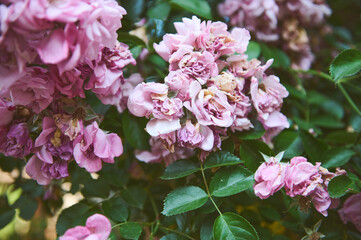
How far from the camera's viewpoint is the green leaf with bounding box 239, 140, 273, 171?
577 millimetres

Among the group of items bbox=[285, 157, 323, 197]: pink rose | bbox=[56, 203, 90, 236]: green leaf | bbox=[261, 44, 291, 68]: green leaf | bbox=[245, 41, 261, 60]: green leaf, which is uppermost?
bbox=[245, 41, 261, 60]: green leaf

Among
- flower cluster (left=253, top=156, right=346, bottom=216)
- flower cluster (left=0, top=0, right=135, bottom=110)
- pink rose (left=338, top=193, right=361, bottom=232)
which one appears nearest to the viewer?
flower cluster (left=0, top=0, right=135, bottom=110)

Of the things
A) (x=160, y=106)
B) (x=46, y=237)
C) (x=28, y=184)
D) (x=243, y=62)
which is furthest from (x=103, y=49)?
(x=46, y=237)

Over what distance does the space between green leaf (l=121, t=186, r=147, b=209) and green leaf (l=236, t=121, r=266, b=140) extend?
0.81 feet

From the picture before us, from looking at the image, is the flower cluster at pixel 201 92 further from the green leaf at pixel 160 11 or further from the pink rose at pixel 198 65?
the green leaf at pixel 160 11

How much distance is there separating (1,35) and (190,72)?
27cm

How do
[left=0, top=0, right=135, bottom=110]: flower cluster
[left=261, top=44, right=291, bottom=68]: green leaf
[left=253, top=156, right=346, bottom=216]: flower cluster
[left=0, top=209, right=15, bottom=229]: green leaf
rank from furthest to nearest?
[left=261, top=44, right=291, bottom=68]: green leaf → [left=0, top=209, right=15, bottom=229]: green leaf → [left=253, top=156, right=346, bottom=216]: flower cluster → [left=0, top=0, right=135, bottom=110]: flower cluster

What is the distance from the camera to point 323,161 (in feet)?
2.05

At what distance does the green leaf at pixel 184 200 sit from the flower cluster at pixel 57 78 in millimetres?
124

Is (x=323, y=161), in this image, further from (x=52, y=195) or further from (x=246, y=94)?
(x=52, y=195)

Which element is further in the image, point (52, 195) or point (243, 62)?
point (52, 195)

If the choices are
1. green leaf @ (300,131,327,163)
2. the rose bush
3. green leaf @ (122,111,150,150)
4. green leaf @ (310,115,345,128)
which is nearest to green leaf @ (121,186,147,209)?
the rose bush

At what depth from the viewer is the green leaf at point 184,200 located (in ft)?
1.69

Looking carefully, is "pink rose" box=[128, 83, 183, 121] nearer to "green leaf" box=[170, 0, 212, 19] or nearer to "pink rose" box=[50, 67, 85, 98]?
"pink rose" box=[50, 67, 85, 98]
